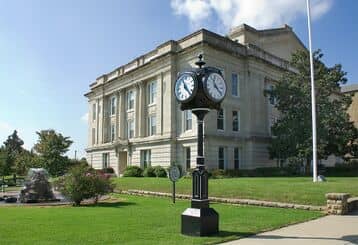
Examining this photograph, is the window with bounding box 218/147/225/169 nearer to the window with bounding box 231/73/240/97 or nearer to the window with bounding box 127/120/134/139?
the window with bounding box 231/73/240/97

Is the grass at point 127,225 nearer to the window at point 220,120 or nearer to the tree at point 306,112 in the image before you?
the tree at point 306,112

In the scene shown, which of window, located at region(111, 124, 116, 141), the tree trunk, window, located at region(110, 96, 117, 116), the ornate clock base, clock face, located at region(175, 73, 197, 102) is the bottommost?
the ornate clock base

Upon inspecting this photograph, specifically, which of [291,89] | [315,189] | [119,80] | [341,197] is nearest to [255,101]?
[291,89]

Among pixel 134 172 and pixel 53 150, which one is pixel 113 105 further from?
pixel 134 172

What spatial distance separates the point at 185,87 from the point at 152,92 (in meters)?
34.8

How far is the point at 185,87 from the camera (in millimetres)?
Answer: 10945

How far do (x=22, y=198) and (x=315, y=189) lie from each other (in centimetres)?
1411

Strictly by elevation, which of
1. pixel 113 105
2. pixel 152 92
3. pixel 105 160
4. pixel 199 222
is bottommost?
pixel 199 222

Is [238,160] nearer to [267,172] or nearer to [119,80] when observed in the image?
[267,172]

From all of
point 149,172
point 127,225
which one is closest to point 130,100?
point 149,172

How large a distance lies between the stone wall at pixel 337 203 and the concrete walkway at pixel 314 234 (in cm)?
134

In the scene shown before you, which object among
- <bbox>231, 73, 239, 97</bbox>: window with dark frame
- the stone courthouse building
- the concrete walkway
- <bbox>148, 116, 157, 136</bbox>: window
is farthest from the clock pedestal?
<bbox>148, 116, 157, 136</bbox>: window

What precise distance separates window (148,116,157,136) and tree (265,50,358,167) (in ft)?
40.8

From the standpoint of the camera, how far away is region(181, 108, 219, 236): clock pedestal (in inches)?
392
